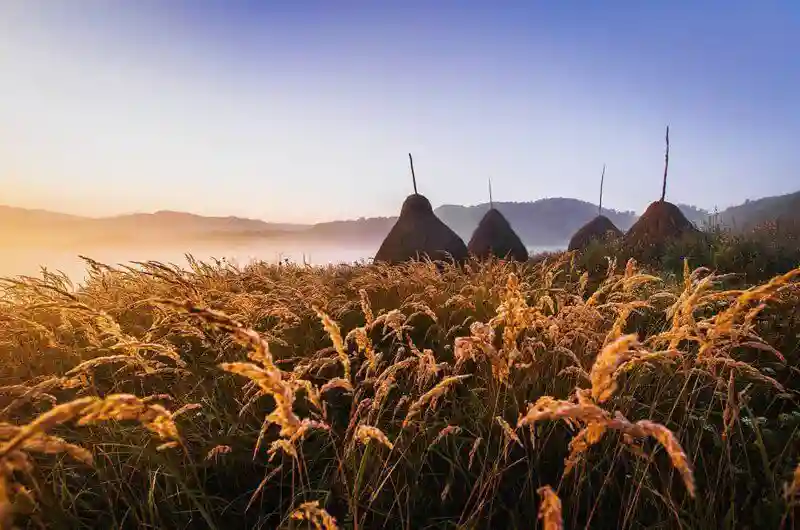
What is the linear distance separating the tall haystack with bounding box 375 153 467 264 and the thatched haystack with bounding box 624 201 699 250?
5.20 meters

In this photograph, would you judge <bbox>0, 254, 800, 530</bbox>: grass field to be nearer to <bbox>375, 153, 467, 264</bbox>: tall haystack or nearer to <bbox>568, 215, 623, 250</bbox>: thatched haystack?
<bbox>375, 153, 467, 264</bbox>: tall haystack

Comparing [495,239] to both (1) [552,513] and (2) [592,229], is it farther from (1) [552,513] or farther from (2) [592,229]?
(1) [552,513]

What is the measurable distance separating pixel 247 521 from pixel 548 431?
1.47 meters

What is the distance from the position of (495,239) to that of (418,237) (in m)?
3.97

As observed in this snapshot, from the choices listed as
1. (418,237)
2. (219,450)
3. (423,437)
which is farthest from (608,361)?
(418,237)

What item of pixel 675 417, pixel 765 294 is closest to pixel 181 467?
pixel 765 294

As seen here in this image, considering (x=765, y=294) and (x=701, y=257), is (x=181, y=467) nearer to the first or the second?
(x=765, y=294)

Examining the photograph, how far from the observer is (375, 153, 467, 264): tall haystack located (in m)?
13.9

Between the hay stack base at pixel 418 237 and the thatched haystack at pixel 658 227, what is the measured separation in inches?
206

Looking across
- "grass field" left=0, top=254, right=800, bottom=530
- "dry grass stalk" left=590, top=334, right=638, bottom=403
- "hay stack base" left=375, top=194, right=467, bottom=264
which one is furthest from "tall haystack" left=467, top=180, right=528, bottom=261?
"dry grass stalk" left=590, top=334, right=638, bottom=403

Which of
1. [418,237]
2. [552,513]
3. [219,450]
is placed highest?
[418,237]

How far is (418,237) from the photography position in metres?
14.1

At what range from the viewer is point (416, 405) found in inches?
57.1

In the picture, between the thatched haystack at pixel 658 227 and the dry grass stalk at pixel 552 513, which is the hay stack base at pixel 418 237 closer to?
the thatched haystack at pixel 658 227
